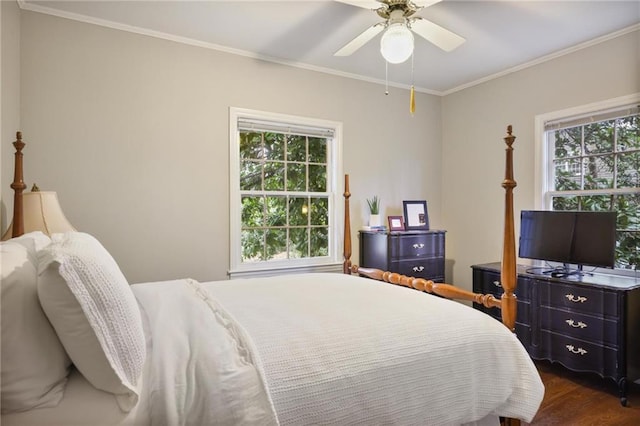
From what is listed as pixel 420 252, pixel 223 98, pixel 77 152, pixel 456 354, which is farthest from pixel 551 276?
pixel 77 152

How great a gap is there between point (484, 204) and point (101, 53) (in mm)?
3727

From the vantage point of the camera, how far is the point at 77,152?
9.08 ft

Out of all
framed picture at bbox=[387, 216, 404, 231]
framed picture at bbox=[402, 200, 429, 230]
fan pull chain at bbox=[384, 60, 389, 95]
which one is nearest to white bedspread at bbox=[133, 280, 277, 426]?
framed picture at bbox=[387, 216, 404, 231]

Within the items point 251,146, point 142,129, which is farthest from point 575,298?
point 142,129

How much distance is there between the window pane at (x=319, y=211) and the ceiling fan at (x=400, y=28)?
1734 millimetres

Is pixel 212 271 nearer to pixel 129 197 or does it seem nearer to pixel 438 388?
pixel 129 197

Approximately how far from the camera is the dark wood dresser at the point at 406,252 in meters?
3.57

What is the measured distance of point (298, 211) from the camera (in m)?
3.76

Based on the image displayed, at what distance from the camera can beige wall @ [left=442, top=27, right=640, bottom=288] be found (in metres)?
3.05

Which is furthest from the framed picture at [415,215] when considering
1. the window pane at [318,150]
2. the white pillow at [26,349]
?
the white pillow at [26,349]

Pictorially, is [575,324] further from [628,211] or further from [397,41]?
[397,41]

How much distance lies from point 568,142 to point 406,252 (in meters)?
1.72

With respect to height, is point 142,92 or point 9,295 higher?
point 142,92

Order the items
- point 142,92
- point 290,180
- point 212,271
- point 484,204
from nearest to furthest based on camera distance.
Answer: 1. point 142,92
2. point 212,271
3. point 290,180
4. point 484,204
